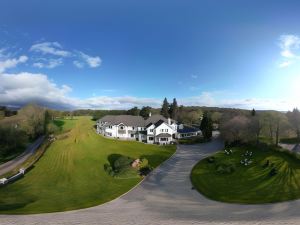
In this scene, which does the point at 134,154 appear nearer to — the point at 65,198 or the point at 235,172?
the point at 235,172

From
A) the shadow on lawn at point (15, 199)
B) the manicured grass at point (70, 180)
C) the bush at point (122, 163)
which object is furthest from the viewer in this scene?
the bush at point (122, 163)

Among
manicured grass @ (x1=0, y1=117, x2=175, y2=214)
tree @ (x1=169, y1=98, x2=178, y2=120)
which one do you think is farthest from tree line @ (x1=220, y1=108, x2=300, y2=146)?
tree @ (x1=169, y1=98, x2=178, y2=120)

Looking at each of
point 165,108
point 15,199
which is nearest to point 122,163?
point 15,199

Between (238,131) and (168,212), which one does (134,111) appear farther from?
(168,212)

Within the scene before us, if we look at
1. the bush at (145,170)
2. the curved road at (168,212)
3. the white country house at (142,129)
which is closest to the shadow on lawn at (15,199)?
the curved road at (168,212)

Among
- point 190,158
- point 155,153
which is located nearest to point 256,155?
point 190,158

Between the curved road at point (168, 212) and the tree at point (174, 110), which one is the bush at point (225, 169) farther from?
the tree at point (174, 110)
